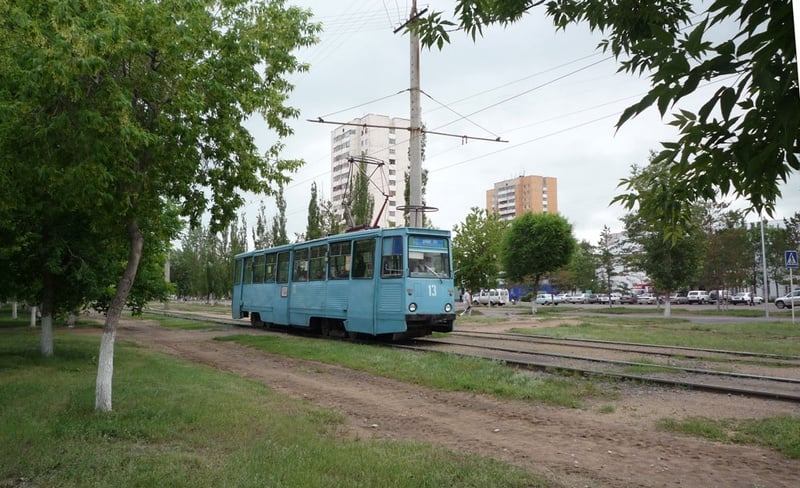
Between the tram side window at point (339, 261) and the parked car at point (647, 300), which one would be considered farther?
the parked car at point (647, 300)

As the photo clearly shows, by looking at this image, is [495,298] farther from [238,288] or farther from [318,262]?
[318,262]

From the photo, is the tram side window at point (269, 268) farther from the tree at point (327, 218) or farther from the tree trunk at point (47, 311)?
the tree at point (327, 218)

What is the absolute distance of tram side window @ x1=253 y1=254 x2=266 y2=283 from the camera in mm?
24984

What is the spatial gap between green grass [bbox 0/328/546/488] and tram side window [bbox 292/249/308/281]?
11400mm

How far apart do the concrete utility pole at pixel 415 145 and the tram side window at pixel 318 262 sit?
351 centimetres

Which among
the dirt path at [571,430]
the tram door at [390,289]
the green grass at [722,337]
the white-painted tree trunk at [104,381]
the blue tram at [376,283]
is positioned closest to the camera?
the dirt path at [571,430]

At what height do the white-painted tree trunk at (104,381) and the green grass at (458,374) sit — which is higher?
the white-painted tree trunk at (104,381)

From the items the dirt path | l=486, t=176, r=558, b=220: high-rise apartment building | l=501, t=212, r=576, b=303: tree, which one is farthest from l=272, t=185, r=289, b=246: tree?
l=486, t=176, r=558, b=220: high-rise apartment building

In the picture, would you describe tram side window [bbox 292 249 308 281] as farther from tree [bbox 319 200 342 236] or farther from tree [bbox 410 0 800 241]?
tree [bbox 319 200 342 236]

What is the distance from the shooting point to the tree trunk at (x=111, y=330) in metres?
7.80

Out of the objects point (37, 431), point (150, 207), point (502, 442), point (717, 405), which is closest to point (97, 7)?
point (150, 207)

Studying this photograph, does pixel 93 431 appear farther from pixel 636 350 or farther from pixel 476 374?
pixel 636 350

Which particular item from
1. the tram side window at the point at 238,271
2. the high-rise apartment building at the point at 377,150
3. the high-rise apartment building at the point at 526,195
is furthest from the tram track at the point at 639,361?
the high-rise apartment building at the point at 526,195

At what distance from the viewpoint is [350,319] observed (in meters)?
18.3
